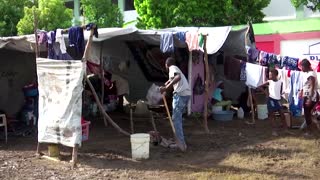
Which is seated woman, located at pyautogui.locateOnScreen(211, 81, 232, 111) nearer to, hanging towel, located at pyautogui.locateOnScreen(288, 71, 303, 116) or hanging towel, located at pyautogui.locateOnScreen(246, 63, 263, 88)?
hanging towel, located at pyautogui.locateOnScreen(246, 63, 263, 88)

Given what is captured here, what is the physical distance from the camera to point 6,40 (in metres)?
10.4

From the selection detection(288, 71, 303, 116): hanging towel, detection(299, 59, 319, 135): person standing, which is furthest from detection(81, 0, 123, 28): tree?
detection(299, 59, 319, 135): person standing

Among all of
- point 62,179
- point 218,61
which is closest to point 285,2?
point 218,61

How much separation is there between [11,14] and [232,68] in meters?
16.6

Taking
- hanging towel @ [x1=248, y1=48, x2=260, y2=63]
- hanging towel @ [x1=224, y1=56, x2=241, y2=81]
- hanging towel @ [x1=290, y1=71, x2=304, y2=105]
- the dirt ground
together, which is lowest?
the dirt ground

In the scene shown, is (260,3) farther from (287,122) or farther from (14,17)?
(14,17)

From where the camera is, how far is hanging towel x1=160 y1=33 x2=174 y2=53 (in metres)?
10.1

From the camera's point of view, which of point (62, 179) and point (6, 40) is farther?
point (6, 40)

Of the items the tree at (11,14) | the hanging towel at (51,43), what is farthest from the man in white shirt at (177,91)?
the tree at (11,14)

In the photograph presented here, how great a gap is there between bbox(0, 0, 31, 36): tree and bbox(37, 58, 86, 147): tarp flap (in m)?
18.2

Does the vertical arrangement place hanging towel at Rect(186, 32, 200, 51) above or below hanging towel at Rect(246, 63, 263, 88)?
above

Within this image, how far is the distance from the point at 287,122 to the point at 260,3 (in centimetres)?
1003

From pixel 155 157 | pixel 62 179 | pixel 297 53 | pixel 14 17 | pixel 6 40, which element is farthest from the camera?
pixel 14 17

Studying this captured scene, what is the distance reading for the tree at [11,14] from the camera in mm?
25672
